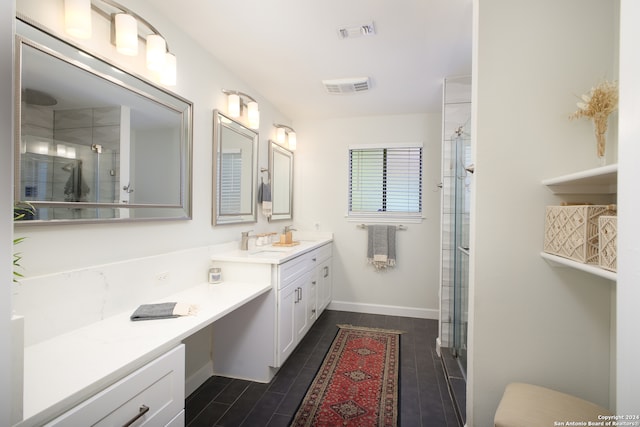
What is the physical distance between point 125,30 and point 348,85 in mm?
1776

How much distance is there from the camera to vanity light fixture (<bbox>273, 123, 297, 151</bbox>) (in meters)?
3.40

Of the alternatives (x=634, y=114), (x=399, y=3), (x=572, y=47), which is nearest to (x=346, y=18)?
(x=399, y=3)

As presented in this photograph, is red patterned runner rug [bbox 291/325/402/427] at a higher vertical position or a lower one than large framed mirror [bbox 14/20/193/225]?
lower

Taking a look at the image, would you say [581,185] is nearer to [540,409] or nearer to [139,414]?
[540,409]

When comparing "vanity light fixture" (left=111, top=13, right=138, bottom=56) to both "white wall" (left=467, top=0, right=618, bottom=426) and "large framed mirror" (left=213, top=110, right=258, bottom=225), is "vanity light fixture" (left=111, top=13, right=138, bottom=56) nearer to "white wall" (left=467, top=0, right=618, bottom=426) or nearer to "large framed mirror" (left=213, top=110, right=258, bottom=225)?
"large framed mirror" (left=213, top=110, right=258, bottom=225)

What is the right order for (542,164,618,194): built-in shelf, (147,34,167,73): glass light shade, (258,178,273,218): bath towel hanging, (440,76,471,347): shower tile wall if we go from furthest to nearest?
(258,178,273,218): bath towel hanging < (440,76,471,347): shower tile wall < (147,34,167,73): glass light shade < (542,164,618,194): built-in shelf

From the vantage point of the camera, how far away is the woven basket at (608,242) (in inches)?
36.7

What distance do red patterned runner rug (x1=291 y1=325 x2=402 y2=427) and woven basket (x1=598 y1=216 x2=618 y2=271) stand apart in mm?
1411

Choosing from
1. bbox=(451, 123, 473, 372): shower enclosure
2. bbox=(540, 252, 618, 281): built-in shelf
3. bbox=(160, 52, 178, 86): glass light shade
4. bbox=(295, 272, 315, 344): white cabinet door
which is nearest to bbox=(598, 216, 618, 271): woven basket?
bbox=(540, 252, 618, 281): built-in shelf

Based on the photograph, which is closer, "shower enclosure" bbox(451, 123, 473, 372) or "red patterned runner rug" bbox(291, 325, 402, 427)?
"red patterned runner rug" bbox(291, 325, 402, 427)

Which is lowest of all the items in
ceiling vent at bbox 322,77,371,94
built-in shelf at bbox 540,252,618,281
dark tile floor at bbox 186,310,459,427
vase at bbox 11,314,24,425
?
dark tile floor at bbox 186,310,459,427

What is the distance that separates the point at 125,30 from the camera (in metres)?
1.43

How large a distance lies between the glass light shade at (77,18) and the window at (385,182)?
2.83m

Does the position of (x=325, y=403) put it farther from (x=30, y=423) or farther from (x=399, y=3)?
(x=399, y=3)
